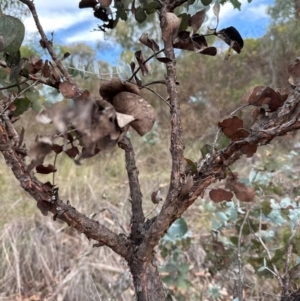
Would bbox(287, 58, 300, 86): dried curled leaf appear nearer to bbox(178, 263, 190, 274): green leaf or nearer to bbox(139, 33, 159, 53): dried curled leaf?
bbox(139, 33, 159, 53): dried curled leaf

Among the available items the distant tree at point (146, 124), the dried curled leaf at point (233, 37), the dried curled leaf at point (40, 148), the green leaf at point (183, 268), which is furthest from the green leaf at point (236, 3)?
the green leaf at point (183, 268)

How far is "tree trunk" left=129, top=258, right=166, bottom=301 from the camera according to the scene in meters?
0.52

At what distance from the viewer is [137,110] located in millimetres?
298

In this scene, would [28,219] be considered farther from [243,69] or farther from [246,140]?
[243,69]

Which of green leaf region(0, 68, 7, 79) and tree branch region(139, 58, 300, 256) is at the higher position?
green leaf region(0, 68, 7, 79)

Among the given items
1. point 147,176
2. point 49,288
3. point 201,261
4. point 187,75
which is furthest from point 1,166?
point 187,75

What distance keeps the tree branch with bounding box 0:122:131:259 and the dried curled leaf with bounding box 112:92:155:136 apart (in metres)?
0.20

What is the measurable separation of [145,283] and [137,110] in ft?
0.93

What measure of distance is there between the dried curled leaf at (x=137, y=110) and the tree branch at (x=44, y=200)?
198 mm

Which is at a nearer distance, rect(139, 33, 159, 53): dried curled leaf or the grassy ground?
rect(139, 33, 159, 53): dried curled leaf

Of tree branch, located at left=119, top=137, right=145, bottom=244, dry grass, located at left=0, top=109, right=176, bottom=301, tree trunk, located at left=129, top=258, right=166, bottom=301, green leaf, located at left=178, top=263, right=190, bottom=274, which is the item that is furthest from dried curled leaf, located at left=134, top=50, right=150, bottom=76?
dry grass, located at left=0, top=109, right=176, bottom=301

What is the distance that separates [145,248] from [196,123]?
11.6 ft

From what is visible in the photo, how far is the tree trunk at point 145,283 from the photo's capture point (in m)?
0.52

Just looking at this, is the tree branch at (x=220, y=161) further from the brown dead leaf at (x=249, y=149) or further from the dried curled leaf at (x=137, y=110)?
the dried curled leaf at (x=137, y=110)
